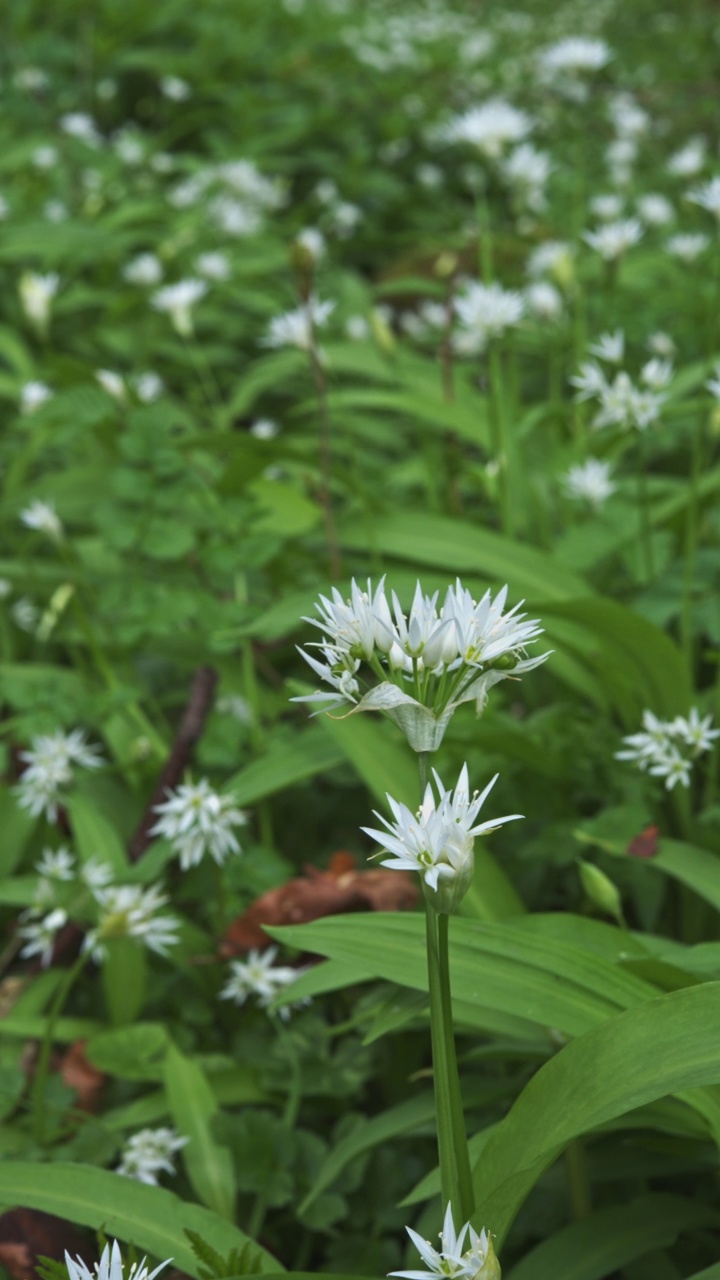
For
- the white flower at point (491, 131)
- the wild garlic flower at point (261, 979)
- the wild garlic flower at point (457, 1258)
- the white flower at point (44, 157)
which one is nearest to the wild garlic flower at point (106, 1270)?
the wild garlic flower at point (457, 1258)

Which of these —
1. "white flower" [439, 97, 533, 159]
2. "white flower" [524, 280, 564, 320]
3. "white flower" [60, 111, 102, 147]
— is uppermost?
"white flower" [60, 111, 102, 147]

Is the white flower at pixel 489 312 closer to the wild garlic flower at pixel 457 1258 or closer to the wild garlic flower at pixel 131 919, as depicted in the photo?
the wild garlic flower at pixel 131 919

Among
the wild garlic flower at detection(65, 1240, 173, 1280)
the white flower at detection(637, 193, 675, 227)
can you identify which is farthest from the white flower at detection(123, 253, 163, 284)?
the wild garlic flower at detection(65, 1240, 173, 1280)

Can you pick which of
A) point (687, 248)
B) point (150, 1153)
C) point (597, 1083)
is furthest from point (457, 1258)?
point (687, 248)

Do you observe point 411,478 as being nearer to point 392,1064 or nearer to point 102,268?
point 392,1064

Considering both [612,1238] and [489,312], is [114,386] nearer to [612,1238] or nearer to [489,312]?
[489,312]

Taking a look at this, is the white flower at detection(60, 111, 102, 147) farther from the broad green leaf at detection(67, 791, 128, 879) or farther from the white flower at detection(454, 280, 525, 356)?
the broad green leaf at detection(67, 791, 128, 879)
